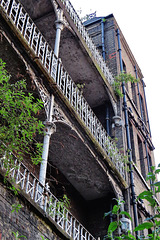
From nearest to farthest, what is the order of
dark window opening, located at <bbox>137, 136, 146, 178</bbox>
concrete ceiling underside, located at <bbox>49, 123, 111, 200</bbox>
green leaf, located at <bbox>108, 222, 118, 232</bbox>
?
green leaf, located at <bbox>108, 222, 118, 232</bbox>, concrete ceiling underside, located at <bbox>49, 123, 111, 200</bbox>, dark window opening, located at <bbox>137, 136, 146, 178</bbox>

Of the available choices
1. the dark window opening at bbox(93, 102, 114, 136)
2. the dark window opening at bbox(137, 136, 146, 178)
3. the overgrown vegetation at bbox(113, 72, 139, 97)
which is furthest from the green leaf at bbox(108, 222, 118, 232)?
the dark window opening at bbox(137, 136, 146, 178)

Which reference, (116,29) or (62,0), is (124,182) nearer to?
(62,0)

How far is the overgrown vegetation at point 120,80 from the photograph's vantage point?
14539 mm

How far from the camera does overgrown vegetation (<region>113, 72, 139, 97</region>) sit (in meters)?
14.5

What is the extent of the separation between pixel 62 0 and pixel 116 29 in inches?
258

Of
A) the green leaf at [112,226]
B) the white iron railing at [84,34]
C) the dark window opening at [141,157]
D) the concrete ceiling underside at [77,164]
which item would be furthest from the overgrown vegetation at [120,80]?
the green leaf at [112,226]

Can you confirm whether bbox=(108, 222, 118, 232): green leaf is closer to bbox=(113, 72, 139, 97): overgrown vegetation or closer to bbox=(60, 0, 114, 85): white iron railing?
bbox=(60, 0, 114, 85): white iron railing

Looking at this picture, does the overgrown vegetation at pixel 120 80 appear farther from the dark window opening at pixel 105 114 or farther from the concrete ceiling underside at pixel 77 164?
the concrete ceiling underside at pixel 77 164

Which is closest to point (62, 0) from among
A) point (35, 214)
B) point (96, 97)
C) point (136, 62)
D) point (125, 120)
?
→ point (96, 97)

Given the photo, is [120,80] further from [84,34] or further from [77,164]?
[77,164]

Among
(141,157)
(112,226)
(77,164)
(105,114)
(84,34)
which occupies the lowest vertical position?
(112,226)

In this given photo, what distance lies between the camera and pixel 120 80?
14898 millimetres

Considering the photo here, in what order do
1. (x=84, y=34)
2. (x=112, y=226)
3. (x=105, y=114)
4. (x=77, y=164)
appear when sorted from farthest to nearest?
(x=105, y=114) → (x=84, y=34) → (x=77, y=164) → (x=112, y=226)

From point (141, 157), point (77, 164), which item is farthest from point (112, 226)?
point (141, 157)
